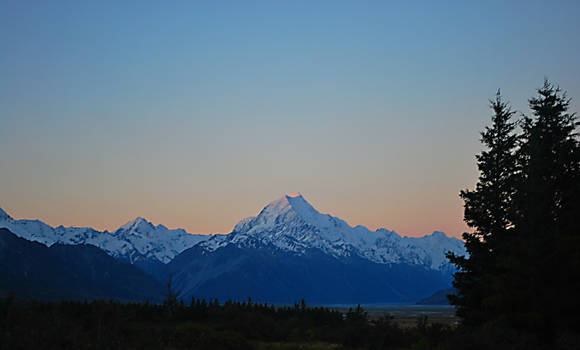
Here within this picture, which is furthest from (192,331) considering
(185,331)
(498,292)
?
(498,292)

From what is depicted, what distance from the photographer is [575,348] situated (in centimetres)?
2195

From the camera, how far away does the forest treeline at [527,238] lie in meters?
26.7

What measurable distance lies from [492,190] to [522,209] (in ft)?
28.4

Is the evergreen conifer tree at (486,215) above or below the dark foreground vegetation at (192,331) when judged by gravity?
above

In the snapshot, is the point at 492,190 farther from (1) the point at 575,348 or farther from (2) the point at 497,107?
(1) the point at 575,348

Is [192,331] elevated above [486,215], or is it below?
below

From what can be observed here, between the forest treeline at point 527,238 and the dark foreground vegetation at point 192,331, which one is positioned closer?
the dark foreground vegetation at point 192,331

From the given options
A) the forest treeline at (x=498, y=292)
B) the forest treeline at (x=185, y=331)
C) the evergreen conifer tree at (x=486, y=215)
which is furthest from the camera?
the evergreen conifer tree at (x=486, y=215)

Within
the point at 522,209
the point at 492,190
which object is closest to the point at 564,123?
the point at 492,190

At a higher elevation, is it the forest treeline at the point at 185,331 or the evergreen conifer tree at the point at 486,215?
the evergreen conifer tree at the point at 486,215

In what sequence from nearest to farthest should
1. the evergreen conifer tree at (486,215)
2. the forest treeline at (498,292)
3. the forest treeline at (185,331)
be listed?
the forest treeline at (185,331) < the forest treeline at (498,292) < the evergreen conifer tree at (486,215)

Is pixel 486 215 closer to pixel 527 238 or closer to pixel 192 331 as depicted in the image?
pixel 527 238

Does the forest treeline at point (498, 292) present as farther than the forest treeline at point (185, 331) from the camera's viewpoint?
Yes

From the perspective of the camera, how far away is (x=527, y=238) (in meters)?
28.3
